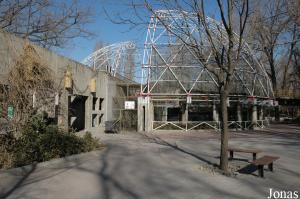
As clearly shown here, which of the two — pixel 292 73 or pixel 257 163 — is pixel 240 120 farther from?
pixel 292 73

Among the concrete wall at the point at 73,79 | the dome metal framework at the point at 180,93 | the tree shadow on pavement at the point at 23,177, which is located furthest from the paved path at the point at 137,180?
the dome metal framework at the point at 180,93

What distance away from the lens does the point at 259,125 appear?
4066 cm

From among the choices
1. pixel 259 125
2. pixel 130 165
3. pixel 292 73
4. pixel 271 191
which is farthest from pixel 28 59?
pixel 292 73

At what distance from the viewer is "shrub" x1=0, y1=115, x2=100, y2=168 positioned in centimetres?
1386

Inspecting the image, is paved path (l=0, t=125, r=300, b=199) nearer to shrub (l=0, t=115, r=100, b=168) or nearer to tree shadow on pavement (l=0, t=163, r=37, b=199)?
tree shadow on pavement (l=0, t=163, r=37, b=199)

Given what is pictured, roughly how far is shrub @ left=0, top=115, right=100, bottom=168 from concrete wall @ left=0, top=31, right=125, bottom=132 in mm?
2171

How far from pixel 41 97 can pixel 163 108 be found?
782 inches

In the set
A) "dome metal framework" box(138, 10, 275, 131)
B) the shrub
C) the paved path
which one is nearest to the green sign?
the shrub

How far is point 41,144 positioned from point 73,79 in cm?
1247

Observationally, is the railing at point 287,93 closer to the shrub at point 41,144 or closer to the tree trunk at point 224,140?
the shrub at point 41,144

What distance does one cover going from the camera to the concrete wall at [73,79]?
1752 centimetres

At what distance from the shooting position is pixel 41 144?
14.7 meters

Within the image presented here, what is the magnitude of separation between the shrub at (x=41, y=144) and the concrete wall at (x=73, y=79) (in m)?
2.17

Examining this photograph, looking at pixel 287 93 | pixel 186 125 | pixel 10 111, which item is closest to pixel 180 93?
pixel 186 125
